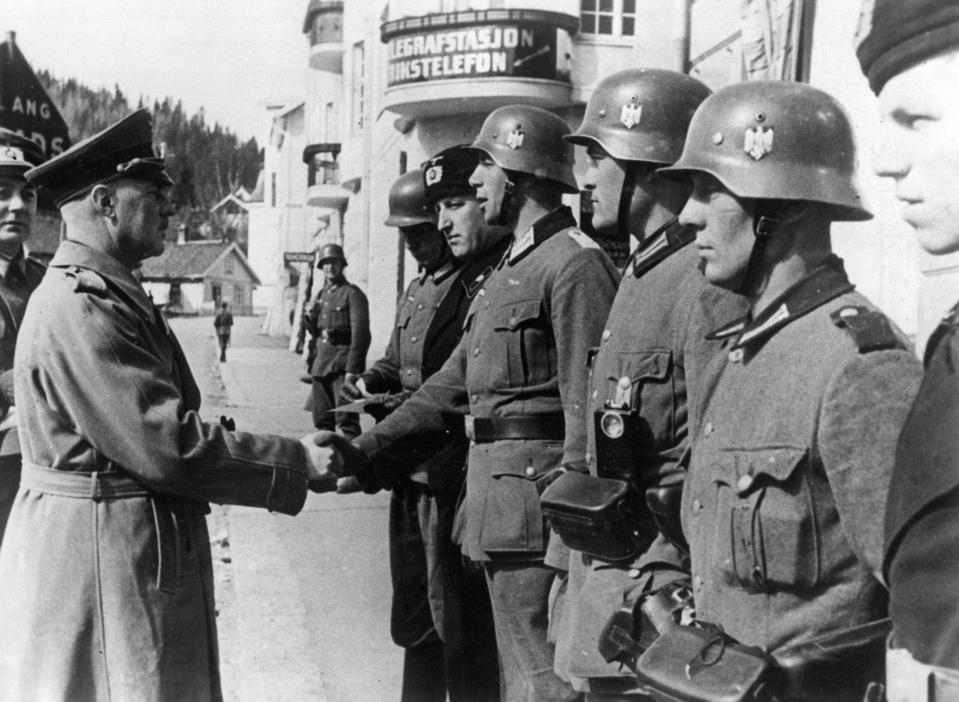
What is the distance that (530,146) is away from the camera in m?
4.48

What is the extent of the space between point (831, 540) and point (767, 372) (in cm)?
40

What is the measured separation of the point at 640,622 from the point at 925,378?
1.35 metres

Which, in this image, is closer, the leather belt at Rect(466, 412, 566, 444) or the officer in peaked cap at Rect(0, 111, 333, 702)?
the officer in peaked cap at Rect(0, 111, 333, 702)

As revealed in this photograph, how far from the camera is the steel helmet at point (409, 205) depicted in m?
6.41

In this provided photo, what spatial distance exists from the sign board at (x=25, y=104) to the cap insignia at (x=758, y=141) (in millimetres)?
5672

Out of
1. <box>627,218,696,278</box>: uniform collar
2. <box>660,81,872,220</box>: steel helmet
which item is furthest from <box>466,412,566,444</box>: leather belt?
<box>660,81,872,220</box>: steel helmet

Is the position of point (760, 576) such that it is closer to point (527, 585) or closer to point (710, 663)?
point (710, 663)

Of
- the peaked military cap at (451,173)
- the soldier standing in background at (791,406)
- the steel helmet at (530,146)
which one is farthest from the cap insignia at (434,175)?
the soldier standing in background at (791,406)

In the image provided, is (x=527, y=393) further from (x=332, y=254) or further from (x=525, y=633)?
(x=332, y=254)

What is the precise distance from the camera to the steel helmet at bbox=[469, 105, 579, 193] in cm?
444

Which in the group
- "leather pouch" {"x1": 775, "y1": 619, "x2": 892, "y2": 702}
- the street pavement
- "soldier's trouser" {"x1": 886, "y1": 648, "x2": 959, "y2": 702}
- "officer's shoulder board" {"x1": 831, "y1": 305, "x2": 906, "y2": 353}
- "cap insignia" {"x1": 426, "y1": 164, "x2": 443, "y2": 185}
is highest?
"cap insignia" {"x1": 426, "y1": 164, "x2": 443, "y2": 185}

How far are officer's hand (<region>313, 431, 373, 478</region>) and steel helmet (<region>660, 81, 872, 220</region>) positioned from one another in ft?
5.72

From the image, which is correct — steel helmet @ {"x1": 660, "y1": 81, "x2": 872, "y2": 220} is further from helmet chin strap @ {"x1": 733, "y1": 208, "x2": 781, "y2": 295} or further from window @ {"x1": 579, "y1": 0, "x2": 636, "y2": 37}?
window @ {"x1": 579, "y1": 0, "x2": 636, "y2": 37}

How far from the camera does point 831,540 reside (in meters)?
2.27
